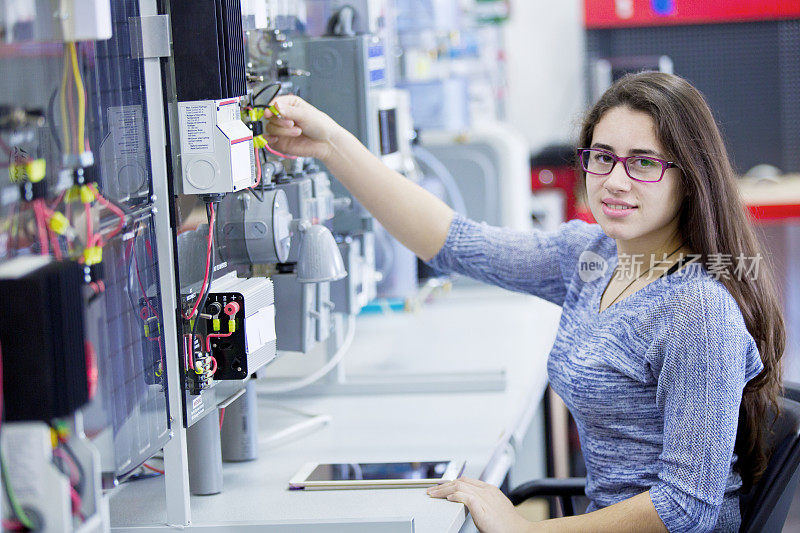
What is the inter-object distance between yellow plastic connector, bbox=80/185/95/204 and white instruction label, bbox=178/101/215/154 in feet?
0.95

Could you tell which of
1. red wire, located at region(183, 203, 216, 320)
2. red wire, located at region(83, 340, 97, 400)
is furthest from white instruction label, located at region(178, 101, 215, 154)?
red wire, located at region(83, 340, 97, 400)

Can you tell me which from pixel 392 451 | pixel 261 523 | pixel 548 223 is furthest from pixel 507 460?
pixel 548 223

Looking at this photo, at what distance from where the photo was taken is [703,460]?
1.62 m

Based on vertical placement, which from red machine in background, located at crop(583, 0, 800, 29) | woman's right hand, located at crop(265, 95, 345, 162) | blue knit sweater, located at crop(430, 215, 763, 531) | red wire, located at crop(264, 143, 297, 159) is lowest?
blue knit sweater, located at crop(430, 215, 763, 531)

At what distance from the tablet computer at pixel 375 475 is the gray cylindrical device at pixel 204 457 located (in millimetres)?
139

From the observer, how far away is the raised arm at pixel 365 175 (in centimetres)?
201

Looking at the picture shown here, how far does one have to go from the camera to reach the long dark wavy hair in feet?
5.77

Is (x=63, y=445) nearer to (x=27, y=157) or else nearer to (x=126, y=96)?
(x=27, y=157)

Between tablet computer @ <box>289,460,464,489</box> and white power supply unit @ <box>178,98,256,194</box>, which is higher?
white power supply unit @ <box>178,98,256,194</box>

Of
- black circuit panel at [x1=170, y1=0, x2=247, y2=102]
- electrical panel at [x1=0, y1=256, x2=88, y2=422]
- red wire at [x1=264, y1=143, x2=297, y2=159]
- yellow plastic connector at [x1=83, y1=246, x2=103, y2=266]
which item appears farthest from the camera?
red wire at [x1=264, y1=143, x2=297, y2=159]

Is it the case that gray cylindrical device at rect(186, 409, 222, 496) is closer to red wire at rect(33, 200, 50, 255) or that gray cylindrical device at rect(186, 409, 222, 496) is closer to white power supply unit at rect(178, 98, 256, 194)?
white power supply unit at rect(178, 98, 256, 194)

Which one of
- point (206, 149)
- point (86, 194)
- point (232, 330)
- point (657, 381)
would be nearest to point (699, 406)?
point (657, 381)

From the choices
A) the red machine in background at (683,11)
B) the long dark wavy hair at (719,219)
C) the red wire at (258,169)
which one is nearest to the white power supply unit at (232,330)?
the red wire at (258,169)

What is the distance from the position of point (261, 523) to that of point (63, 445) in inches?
21.0
